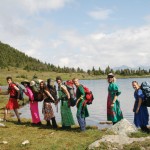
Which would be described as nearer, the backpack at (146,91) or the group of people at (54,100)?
the backpack at (146,91)

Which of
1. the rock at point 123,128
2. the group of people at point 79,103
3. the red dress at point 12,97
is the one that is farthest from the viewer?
the red dress at point 12,97

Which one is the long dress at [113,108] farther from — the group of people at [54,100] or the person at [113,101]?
the group of people at [54,100]

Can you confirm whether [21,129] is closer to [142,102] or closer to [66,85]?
[66,85]

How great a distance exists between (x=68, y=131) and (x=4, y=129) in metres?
3.72

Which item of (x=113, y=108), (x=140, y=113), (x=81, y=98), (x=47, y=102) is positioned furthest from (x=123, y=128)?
(x=47, y=102)

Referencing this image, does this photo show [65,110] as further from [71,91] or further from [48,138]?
[48,138]

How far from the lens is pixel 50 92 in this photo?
19312 millimetres

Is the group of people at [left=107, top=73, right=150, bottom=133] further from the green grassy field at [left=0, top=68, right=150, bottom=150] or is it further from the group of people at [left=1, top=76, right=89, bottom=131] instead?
the group of people at [left=1, top=76, right=89, bottom=131]

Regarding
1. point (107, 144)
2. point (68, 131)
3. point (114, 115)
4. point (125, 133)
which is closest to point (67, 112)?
point (68, 131)

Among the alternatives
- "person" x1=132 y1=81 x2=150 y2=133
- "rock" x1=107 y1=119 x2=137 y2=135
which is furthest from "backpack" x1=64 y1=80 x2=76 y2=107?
"person" x1=132 y1=81 x2=150 y2=133

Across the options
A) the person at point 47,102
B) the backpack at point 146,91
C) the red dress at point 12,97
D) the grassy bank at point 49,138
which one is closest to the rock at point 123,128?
the grassy bank at point 49,138

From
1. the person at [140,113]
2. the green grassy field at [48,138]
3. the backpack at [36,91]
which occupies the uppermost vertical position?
the backpack at [36,91]

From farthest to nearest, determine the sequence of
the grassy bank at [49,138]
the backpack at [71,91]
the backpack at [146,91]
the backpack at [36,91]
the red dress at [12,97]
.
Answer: the red dress at [12,97], the backpack at [36,91], the backpack at [71,91], the backpack at [146,91], the grassy bank at [49,138]

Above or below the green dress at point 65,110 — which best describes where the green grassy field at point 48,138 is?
below
